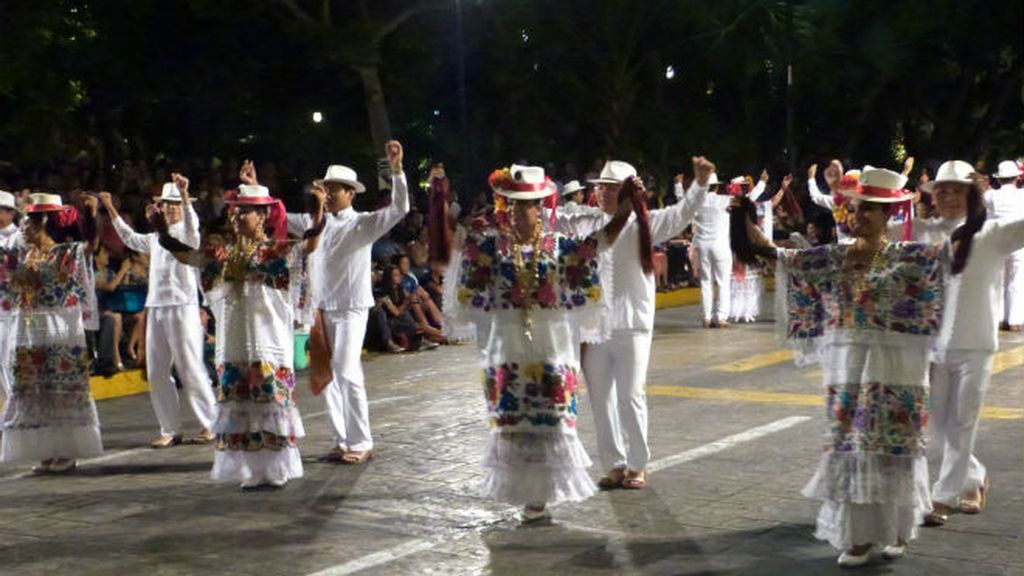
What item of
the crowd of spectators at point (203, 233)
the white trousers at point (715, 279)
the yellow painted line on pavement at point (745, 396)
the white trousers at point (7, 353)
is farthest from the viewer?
the white trousers at point (715, 279)

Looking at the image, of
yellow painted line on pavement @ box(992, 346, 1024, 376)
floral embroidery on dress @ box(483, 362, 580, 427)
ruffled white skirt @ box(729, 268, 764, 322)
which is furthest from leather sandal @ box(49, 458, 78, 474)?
Answer: ruffled white skirt @ box(729, 268, 764, 322)

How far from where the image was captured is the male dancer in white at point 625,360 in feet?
29.8

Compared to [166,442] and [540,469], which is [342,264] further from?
[540,469]

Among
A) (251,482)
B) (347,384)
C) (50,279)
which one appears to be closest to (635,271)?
(347,384)

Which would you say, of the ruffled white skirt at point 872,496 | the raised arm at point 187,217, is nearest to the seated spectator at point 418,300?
A: the raised arm at point 187,217

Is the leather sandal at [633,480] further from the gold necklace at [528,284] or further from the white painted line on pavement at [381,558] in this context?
the white painted line on pavement at [381,558]

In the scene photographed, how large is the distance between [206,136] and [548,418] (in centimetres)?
1660

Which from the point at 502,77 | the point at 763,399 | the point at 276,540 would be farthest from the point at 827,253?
the point at 502,77

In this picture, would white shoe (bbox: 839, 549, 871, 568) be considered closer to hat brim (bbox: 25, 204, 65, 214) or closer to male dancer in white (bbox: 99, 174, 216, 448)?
male dancer in white (bbox: 99, 174, 216, 448)

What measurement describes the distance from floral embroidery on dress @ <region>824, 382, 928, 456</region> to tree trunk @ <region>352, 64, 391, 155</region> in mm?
16184

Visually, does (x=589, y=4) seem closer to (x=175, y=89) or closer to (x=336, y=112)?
(x=336, y=112)

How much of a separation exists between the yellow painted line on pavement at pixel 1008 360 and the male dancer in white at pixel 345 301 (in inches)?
248

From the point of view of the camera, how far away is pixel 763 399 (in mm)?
12547

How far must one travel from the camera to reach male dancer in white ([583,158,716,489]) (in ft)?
29.8
